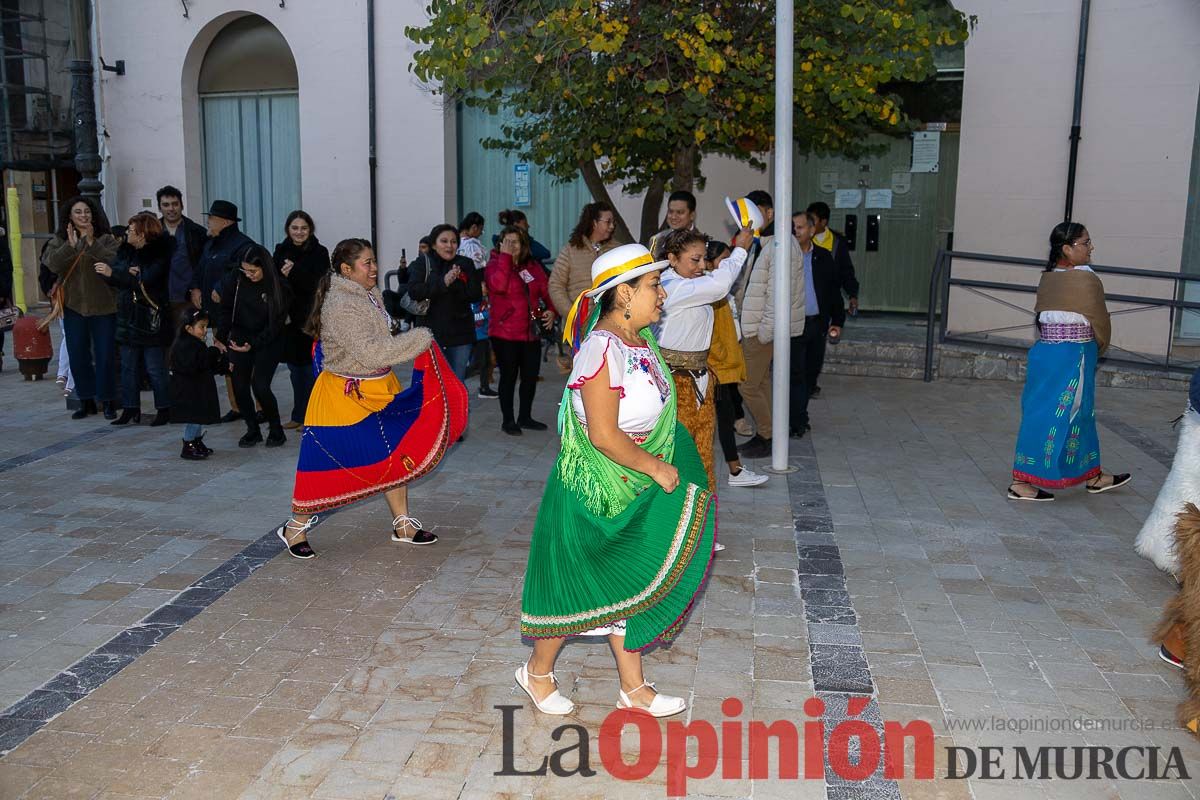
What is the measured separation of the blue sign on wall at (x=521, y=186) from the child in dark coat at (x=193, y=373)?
7061 mm

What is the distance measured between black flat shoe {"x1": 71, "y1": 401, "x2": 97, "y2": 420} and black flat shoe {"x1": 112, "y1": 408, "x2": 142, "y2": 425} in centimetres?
44

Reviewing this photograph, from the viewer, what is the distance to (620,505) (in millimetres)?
3885

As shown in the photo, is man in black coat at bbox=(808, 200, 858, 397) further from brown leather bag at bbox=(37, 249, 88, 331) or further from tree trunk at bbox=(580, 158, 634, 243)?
brown leather bag at bbox=(37, 249, 88, 331)

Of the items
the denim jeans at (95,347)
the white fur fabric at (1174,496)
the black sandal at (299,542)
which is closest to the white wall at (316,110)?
the denim jeans at (95,347)

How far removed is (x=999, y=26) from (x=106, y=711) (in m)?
11.2

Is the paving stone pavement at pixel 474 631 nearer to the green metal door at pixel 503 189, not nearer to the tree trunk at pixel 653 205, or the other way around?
the tree trunk at pixel 653 205

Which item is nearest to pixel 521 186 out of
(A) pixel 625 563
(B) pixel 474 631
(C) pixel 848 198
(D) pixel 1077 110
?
(C) pixel 848 198

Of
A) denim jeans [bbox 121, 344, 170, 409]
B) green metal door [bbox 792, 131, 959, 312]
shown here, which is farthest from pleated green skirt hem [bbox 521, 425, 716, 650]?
green metal door [bbox 792, 131, 959, 312]

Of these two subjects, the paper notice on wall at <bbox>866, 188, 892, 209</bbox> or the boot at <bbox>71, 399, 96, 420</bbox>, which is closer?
the boot at <bbox>71, 399, 96, 420</bbox>

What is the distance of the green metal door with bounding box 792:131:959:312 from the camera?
13.6m

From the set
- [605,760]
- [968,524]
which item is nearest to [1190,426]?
[968,524]

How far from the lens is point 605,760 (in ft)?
12.6

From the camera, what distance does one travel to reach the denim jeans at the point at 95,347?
9398 mm

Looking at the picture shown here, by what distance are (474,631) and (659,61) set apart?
5726mm
